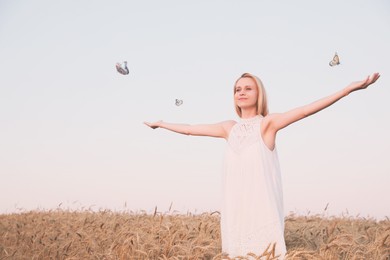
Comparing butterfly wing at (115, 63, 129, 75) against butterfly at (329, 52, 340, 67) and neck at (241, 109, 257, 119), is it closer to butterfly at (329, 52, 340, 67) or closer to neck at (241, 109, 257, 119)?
neck at (241, 109, 257, 119)

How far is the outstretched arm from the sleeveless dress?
0.63 feet

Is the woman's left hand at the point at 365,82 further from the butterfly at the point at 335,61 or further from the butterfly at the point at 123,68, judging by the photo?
the butterfly at the point at 123,68

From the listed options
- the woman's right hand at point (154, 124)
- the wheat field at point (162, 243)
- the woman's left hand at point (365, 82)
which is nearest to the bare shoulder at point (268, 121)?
the woman's left hand at point (365, 82)

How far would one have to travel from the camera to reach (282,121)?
4.45 metres

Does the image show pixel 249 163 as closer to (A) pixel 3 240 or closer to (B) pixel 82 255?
(B) pixel 82 255

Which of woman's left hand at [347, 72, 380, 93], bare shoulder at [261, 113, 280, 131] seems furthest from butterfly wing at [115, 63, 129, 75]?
woman's left hand at [347, 72, 380, 93]

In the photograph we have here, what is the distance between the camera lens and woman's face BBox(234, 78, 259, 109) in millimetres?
4770

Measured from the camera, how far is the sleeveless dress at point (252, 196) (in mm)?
4453

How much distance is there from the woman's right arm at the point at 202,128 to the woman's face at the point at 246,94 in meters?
0.31

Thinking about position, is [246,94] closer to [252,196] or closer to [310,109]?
[310,109]

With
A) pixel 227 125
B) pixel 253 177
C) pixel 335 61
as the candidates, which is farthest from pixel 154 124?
pixel 335 61

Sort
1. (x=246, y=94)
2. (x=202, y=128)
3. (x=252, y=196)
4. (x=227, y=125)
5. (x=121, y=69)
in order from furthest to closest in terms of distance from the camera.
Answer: (x=121, y=69) → (x=202, y=128) → (x=227, y=125) → (x=246, y=94) → (x=252, y=196)

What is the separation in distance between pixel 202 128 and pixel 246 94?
0.68 m

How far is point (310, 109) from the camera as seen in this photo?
4.19 m
